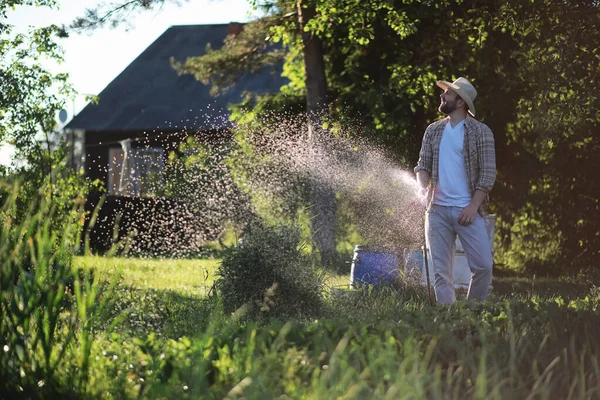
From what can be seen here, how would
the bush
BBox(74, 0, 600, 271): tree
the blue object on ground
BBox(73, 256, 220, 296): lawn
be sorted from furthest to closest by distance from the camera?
BBox(74, 0, 600, 271): tree
BBox(73, 256, 220, 296): lawn
the blue object on ground
the bush

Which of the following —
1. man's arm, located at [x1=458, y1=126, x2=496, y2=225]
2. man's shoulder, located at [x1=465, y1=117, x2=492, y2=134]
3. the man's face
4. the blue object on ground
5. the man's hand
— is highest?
the man's face

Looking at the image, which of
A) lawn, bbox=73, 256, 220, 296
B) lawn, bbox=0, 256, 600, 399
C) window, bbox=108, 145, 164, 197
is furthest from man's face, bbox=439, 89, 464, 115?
window, bbox=108, 145, 164, 197

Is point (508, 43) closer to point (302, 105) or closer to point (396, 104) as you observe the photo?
point (396, 104)

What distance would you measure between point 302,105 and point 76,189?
3.80 metres

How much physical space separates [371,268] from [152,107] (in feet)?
54.7

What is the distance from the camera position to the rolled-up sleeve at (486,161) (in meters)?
7.00

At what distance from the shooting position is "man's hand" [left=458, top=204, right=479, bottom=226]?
6961 mm

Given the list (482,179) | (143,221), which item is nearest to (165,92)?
(143,221)

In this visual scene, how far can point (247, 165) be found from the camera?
15352mm

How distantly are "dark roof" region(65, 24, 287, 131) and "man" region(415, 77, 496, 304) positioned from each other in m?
16.3

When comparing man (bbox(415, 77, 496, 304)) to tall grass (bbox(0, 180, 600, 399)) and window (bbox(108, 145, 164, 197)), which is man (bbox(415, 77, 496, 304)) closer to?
tall grass (bbox(0, 180, 600, 399))

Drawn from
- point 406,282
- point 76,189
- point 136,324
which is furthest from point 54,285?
point 76,189

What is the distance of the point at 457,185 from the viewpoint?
279 inches

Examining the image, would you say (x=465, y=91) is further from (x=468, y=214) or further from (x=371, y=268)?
(x=371, y=268)
